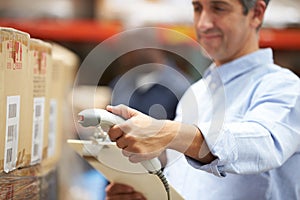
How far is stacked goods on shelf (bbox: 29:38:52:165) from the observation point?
139 centimetres

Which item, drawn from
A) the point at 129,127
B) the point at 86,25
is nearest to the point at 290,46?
the point at 86,25

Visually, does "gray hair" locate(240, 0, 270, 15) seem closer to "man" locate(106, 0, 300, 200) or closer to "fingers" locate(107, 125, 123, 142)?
"man" locate(106, 0, 300, 200)

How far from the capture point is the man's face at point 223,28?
58.8 inches

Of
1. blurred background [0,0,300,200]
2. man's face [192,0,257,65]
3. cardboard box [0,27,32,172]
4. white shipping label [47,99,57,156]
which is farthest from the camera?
blurred background [0,0,300,200]

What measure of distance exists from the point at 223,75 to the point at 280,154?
41cm

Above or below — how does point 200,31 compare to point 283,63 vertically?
above

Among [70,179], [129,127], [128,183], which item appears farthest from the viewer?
[70,179]

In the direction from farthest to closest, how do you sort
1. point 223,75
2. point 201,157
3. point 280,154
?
point 223,75, point 280,154, point 201,157

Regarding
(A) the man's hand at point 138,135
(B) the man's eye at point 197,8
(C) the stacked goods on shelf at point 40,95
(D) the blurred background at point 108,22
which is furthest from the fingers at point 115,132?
(D) the blurred background at point 108,22

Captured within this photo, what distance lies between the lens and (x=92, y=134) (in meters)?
1.29

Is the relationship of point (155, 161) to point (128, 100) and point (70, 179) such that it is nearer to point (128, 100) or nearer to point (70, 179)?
point (128, 100)

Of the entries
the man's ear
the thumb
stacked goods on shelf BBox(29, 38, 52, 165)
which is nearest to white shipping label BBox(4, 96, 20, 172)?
stacked goods on shelf BBox(29, 38, 52, 165)

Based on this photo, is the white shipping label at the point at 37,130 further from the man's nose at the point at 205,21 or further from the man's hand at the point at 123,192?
the man's nose at the point at 205,21

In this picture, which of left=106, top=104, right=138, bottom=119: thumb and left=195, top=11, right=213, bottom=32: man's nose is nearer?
left=106, top=104, right=138, bottom=119: thumb
